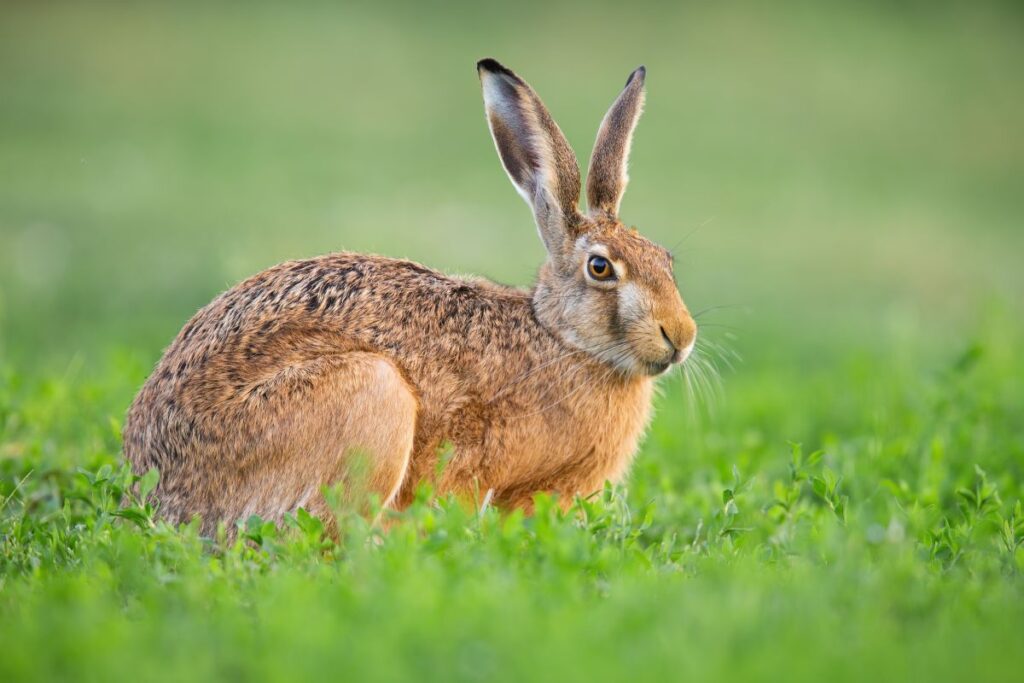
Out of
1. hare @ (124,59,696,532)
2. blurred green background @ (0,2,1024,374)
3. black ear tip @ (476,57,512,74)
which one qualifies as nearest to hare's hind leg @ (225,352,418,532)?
hare @ (124,59,696,532)

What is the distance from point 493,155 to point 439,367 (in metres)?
15.8

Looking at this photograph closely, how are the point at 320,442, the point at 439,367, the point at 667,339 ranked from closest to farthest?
the point at 320,442 → the point at 439,367 → the point at 667,339

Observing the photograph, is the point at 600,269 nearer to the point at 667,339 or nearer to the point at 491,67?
the point at 667,339

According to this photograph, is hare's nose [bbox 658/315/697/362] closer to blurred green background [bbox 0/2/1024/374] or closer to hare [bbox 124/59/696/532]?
hare [bbox 124/59/696/532]

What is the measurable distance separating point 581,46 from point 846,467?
2089 centimetres

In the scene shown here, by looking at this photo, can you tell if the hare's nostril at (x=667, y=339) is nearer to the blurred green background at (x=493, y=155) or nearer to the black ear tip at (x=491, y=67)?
the black ear tip at (x=491, y=67)

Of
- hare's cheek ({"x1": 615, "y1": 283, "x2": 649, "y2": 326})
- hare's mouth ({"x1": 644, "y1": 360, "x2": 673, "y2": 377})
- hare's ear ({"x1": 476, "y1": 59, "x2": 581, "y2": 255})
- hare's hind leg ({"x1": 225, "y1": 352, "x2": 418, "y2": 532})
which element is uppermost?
hare's ear ({"x1": 476, "y1": 59, "x2": 581, "y2": 255})

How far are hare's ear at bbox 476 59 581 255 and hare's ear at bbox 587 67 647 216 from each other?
0.49ft

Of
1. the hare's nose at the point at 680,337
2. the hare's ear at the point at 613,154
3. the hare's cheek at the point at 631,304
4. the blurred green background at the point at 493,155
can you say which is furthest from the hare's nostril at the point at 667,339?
the blurred green background at the point at 493,155

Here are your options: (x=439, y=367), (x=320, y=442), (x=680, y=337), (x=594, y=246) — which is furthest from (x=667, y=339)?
(x=320, y=442)

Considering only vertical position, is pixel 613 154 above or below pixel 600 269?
above

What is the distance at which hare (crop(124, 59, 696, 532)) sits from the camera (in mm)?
5117

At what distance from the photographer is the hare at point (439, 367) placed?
201 inches

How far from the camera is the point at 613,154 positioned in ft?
21.0
